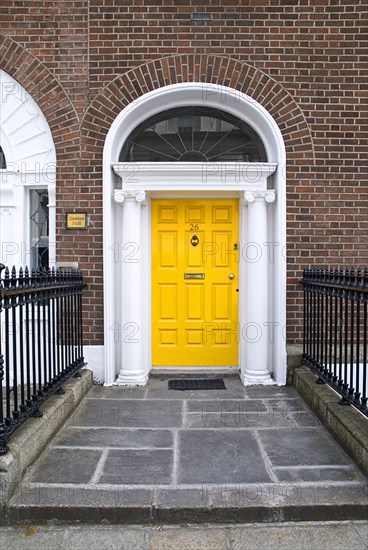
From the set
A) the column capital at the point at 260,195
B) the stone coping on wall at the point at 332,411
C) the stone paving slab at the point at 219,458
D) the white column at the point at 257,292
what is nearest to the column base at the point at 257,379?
the white column at the point at 257,292

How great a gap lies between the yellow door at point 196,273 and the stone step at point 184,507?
2.94 metres

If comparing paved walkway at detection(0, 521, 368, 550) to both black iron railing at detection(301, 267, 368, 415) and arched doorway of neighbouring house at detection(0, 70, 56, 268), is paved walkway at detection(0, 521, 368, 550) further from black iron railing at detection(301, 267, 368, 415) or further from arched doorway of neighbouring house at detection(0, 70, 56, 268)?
arched doorway of neighbouring house at detection(0, 70, 56, 268)

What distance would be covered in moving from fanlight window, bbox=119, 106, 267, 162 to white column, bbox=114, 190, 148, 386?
0.71 meters

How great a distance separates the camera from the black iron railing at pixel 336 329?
3.63 meters


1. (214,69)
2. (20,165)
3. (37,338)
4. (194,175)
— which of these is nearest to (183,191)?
(194,175)

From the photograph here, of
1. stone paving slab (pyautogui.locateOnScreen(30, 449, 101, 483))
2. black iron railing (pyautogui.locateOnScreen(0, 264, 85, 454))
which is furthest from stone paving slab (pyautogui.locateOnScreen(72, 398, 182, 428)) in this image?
stone paving slab (pyautogui.locateOnScreen(30, 449, 101, 483))

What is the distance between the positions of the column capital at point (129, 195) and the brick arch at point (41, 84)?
2.43 feet

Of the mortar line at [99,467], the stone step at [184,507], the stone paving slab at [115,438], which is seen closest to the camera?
the stone step at [184,507]

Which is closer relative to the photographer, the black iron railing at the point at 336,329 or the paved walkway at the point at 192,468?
the paved walkway at the point at 192,468

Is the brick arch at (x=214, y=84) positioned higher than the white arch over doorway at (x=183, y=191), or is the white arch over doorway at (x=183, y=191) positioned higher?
the brick arch at (x=214, y=84)

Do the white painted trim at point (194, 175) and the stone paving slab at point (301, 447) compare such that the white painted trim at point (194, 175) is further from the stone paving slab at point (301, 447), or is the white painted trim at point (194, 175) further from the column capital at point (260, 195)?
the stone paving slab at point (301, 447)

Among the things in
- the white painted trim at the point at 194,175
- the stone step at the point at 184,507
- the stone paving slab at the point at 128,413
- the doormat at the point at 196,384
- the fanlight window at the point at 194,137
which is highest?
the fanlight window at the point at 194,137

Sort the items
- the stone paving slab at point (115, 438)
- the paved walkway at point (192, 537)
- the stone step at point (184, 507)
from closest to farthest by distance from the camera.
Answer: the paved walkway at point (192, 537), the stone step at point (184, 507), the stone paving slab at point (115, 438)

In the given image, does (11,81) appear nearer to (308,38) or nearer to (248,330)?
(308,38)
